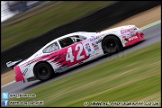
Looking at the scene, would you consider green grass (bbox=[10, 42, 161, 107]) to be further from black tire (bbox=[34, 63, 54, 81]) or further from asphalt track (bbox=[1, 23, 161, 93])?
black tire (bbox=[34, 63, 54, 81])

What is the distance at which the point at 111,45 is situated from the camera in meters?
11.5

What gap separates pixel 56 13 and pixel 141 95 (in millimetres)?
13150

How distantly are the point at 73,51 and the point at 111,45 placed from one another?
121 centimetres

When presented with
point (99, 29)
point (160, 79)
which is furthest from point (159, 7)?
point (160, 79)

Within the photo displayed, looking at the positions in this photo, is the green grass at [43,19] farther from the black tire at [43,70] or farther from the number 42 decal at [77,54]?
the number 42 decal at [77,54]

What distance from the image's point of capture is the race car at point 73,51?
37.7 ft

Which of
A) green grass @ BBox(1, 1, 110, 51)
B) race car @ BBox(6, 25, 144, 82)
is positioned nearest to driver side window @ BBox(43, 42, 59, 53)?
race car @ BBox(6, 25, 144, 82)

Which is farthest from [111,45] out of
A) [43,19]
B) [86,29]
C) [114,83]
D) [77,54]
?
[43,19]

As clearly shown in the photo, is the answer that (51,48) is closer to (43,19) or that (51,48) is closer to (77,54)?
(77,54)

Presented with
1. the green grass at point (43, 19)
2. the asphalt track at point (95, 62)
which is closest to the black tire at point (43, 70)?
the asphalt track at point (95, 62)

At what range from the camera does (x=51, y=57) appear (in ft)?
39.1

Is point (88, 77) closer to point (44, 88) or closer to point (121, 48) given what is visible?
point (44, 88)

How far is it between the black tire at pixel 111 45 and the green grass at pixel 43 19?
5861 mm

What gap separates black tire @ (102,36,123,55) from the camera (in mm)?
11367
